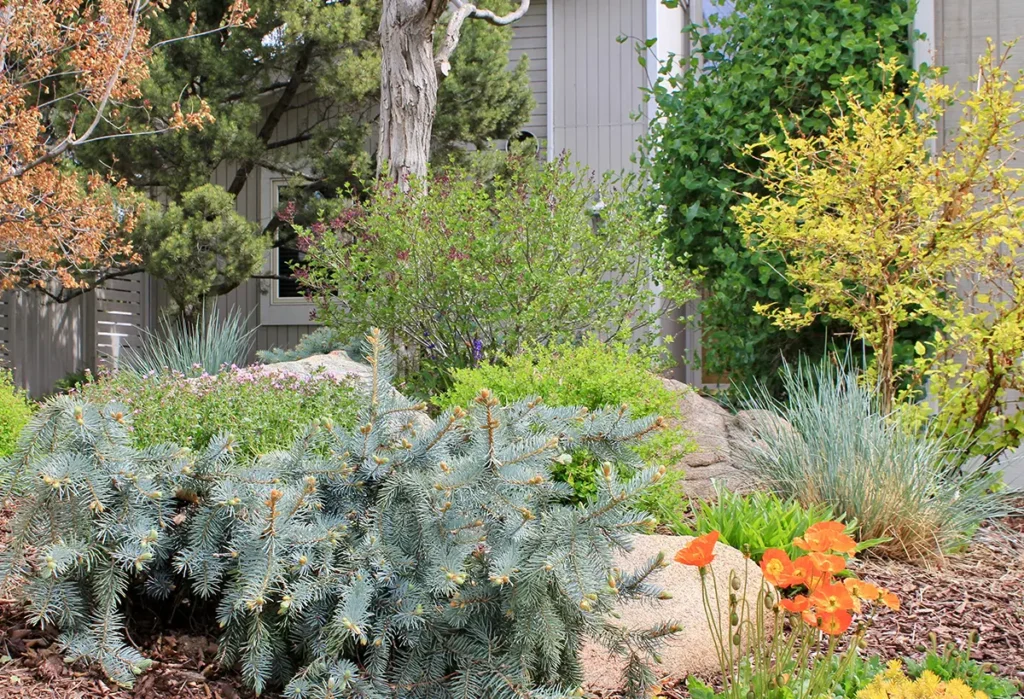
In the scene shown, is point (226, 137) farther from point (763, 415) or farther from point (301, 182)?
point (763, 415)

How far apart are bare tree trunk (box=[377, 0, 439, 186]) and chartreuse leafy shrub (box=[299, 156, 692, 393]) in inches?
27.5

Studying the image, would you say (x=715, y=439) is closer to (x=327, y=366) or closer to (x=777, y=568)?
(x=327, y=366)

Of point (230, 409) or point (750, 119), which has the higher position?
point (750, 119)

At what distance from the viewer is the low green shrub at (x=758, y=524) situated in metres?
3.66

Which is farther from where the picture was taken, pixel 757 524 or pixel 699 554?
pixel 757 524

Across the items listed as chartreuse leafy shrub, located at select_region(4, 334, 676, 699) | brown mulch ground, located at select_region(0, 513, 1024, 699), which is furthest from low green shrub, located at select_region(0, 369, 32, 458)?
chartreuse leafy shrub, located at select_region(4, 334, 676, 699)

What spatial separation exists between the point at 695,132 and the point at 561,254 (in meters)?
1.55

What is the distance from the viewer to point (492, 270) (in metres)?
5.96

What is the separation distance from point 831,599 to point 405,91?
19.7ft

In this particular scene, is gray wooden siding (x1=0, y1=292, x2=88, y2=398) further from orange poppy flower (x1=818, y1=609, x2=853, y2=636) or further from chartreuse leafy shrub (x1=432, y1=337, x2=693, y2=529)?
orange poppy flower (x1=818, y1=609, x2=853, y2=636)

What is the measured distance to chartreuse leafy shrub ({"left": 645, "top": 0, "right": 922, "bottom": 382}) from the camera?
6410mm

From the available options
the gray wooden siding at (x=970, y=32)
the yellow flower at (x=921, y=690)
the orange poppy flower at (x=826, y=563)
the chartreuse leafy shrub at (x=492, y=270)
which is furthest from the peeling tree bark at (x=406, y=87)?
the yellow flower at (x=921, y=690)

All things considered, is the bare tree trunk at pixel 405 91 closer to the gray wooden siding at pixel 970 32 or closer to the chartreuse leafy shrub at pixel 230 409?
the chartreuse leafy shrub at pixel 230 409

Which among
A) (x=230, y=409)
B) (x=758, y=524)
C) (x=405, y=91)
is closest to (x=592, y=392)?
(x=758, y=524)
